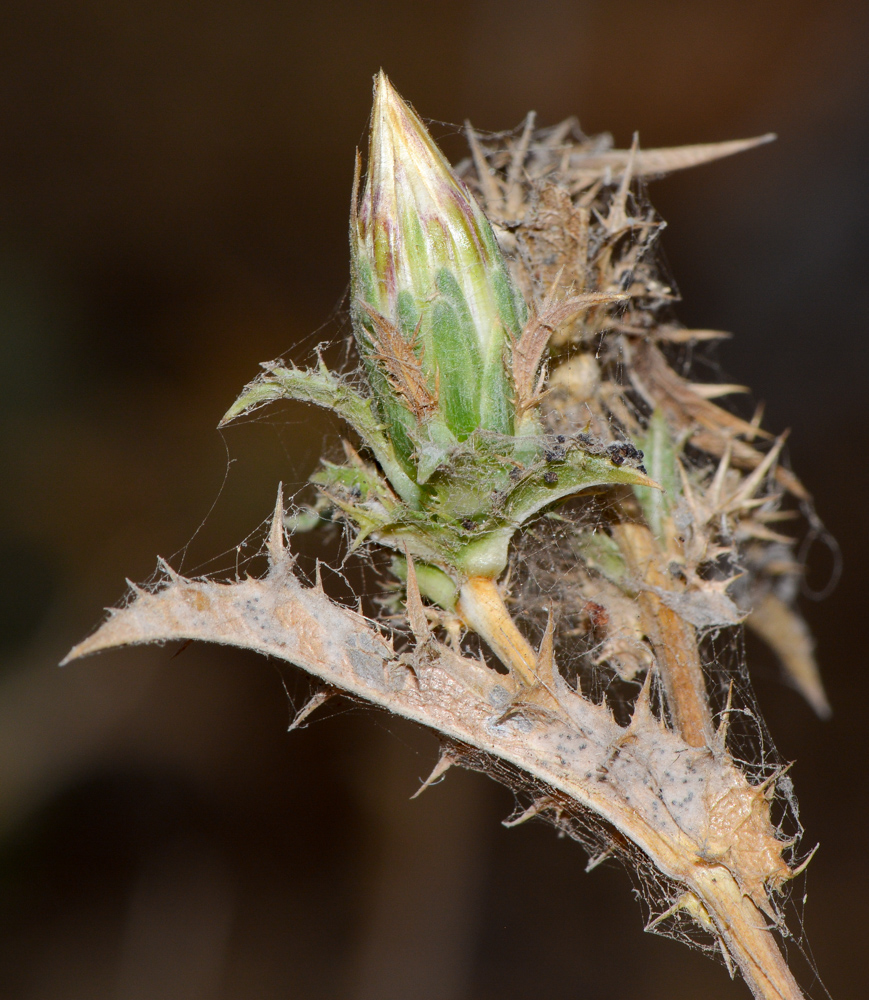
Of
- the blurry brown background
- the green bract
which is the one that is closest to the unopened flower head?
the green bract

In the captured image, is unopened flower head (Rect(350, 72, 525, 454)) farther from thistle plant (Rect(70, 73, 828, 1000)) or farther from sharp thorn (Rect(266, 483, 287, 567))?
sharp thorn (Rect(266, 483, 287, 567))

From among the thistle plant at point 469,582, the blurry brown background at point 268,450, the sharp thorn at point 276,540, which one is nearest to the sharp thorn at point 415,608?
the thistle plant at point 469,582

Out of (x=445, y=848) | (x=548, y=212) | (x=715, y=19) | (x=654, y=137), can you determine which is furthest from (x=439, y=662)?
(x=715, y=19)

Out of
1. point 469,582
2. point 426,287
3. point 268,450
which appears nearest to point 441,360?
point 426,287

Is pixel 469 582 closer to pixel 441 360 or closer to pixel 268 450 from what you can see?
pixel 441 360

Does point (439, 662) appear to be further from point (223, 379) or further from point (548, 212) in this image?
point (223, 379)

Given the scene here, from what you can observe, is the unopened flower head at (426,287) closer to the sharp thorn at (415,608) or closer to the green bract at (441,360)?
the green bract at (441,360)

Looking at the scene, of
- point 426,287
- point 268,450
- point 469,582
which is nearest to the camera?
point 426,287
